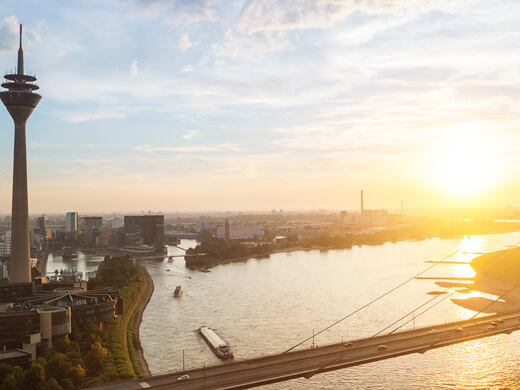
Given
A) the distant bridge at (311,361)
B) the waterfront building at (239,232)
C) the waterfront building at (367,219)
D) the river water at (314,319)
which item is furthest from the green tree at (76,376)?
the waterfront building at (367,219)

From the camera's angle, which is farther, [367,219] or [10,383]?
[367,219]

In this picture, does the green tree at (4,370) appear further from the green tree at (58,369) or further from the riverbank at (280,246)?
the riverbank at (280,246)

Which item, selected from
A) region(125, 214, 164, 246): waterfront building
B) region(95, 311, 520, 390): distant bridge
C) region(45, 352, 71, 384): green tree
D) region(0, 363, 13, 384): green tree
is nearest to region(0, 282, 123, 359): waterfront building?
region(0, 363, 13, 384): green tree

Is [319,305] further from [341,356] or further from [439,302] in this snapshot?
[341,356]

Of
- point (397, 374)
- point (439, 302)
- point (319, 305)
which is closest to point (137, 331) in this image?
point (319, 305)

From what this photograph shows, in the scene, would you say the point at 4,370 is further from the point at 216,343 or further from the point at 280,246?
the point at 280,246

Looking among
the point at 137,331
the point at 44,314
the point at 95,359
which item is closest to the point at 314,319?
the point at 137,331

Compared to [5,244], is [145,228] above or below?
above

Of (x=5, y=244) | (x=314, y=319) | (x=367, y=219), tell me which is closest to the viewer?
(x=314, y=319)
